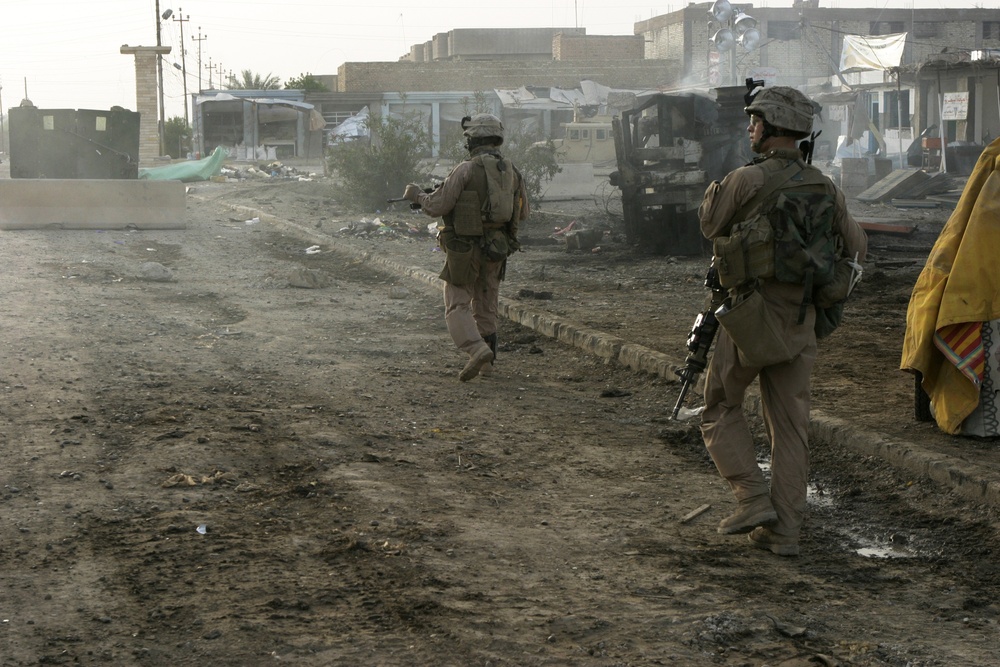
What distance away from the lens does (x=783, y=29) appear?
52.5 meters

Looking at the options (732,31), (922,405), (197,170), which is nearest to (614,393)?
(922,405)

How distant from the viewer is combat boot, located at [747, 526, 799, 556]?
4117 millimetres

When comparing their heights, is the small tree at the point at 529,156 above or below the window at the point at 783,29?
below

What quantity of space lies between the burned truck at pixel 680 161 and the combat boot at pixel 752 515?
9624 mm

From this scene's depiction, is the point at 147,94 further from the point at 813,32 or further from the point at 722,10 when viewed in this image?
the point at 813,32

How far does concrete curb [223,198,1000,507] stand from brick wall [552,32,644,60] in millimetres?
50028

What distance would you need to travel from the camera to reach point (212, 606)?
11.1 feet

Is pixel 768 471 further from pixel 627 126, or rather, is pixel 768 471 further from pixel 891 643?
pixel 627 126

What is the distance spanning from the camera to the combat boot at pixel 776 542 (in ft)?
13.5

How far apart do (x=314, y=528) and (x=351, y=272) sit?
935cm

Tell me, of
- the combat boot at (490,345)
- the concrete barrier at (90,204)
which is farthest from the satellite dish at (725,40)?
the combat boot at (490,345)

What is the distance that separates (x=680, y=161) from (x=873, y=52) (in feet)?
72.2

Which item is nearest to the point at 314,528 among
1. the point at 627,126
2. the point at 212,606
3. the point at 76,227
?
the point at 212,606

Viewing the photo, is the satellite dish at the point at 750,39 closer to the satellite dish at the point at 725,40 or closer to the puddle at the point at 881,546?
the satellite dish at the point at 725,40
